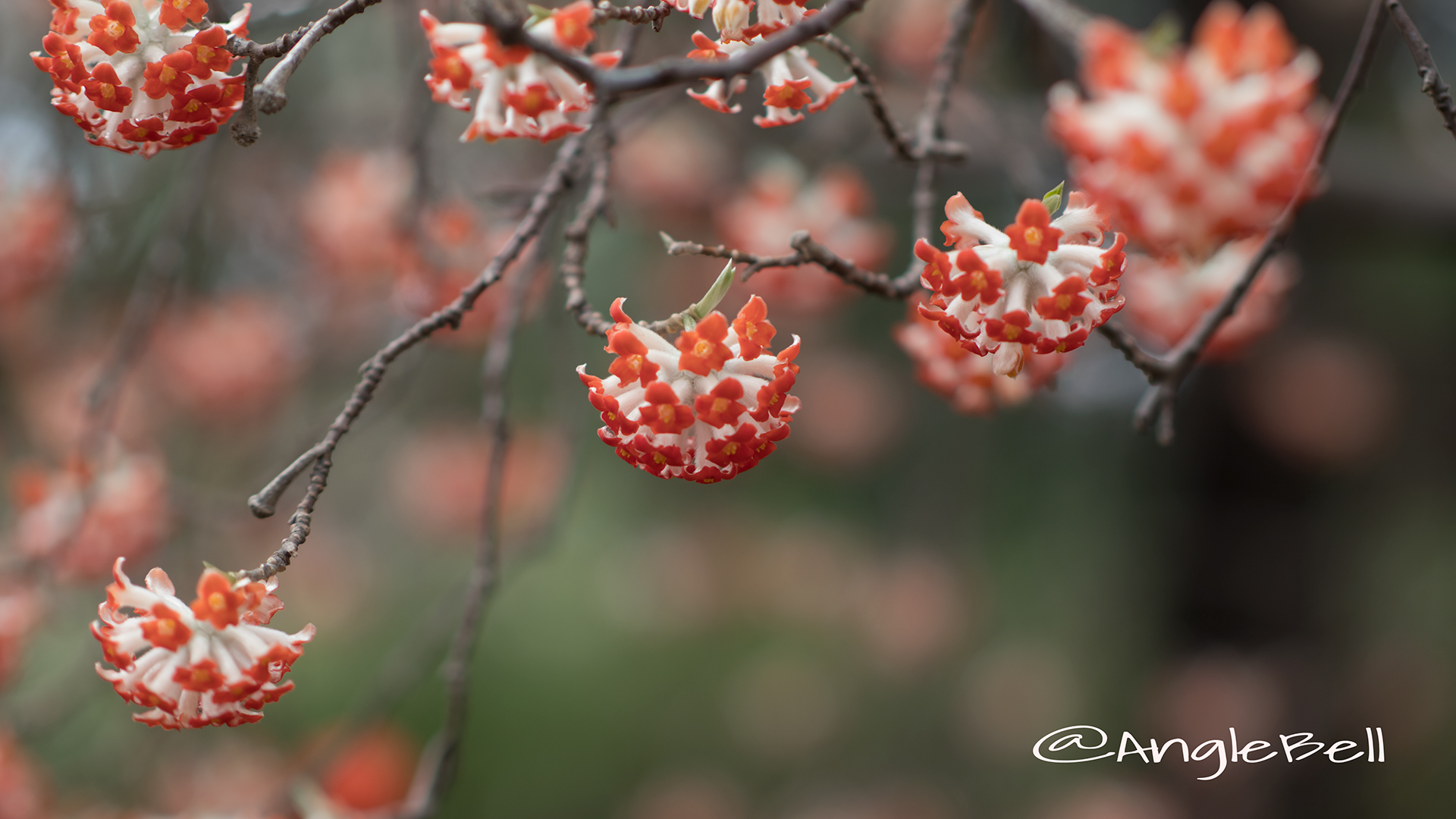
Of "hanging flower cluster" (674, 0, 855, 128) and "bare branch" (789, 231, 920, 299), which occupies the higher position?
"hanging flower cluster" (674, 0, 855, 128)

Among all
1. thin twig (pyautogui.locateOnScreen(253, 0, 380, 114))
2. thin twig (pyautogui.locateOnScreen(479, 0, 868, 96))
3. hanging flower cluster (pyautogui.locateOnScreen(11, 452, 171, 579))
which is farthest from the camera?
hanging flower cluster (pyautogui.locateOnScreen(11, 452, 171, 579))

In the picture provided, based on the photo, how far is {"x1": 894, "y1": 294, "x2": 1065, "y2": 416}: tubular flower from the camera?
3.17 feet

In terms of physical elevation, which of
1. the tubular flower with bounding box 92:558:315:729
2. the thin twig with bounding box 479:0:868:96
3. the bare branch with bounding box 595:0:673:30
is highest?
the thin twig with bounding box 479:0:868:96

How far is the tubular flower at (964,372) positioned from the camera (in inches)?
38.1

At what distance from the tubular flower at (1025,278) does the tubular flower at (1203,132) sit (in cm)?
8

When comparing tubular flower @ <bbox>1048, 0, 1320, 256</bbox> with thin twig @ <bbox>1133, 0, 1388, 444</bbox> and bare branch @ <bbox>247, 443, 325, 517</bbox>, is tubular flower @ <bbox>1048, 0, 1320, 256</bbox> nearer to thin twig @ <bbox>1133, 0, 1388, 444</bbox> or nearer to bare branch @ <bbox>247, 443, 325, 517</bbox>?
thin twig @ <bbox>1133, 0, 1388, 444</bbox>

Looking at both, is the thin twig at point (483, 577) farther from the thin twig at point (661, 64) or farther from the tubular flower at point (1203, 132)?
the tubular flower at point (1203, 132)

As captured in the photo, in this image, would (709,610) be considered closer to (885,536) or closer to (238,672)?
(885,536)

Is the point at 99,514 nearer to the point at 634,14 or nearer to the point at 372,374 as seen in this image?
the point at 372,374

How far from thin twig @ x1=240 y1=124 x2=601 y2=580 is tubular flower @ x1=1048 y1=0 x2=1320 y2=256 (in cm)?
38

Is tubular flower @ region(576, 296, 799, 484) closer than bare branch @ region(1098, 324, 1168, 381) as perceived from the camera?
Yes
